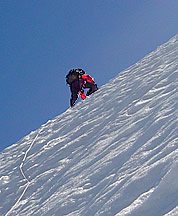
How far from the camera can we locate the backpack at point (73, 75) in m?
8.68

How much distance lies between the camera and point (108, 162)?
324cm

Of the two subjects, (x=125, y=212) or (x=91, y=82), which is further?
(x=91, y=82)

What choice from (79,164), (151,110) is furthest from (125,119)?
(79,164)

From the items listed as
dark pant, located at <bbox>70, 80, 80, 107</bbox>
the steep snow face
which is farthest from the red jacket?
the steep snow face

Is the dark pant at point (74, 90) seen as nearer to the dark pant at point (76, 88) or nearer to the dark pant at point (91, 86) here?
the dark pant at point (76, 88)

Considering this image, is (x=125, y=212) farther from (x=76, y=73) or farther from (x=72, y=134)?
(x=76, y=73)

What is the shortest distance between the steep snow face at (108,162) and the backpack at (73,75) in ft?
8.20

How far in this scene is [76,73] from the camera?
28.7 feet

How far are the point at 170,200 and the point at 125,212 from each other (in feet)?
1.02

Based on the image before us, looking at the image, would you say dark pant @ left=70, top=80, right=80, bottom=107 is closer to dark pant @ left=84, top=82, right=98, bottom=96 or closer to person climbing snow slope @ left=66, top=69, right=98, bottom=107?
person climbing snow slope @ left=66, top=69, right=98, bottom=107

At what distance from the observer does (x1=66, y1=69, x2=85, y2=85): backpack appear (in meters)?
8.68

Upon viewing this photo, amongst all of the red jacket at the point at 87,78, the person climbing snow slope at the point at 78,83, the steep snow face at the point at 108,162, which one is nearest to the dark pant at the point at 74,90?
the person climbing snow slope at the point at 78,83

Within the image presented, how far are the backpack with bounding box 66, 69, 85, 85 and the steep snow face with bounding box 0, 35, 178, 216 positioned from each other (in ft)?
8.20

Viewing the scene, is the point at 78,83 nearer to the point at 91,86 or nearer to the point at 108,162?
the point at 91,86
